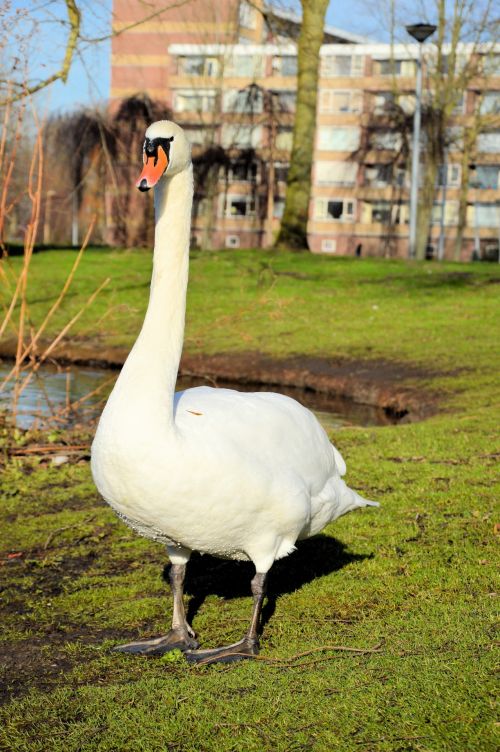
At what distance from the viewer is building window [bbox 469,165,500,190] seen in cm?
6744

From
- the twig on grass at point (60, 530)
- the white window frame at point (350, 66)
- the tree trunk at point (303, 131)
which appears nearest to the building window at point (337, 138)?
the white window frame at point (350, 66)

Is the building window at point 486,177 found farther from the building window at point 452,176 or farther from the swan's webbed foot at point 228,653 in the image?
the swan's webbed foot at point 228,653

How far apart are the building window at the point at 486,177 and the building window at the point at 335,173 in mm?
7638

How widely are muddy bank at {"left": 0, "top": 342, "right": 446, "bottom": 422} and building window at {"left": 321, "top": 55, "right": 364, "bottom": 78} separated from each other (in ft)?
181

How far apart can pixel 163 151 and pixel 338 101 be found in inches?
2721

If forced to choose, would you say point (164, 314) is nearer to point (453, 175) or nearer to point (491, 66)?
point (491, 66)

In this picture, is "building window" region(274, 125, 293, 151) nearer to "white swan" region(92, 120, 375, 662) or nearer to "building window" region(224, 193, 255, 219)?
"building window" region(224, 193, 255, 219)

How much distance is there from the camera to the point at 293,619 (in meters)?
5.30

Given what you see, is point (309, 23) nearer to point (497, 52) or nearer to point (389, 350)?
point (389, 350)

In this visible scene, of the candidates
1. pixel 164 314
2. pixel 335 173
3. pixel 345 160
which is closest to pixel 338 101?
pixel 335 173

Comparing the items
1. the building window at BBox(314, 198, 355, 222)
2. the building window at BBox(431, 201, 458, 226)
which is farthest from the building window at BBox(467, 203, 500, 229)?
the building window at BBox(314, 198, 355, 222)

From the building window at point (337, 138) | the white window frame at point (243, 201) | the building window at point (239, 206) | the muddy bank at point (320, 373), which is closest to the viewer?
the muddy bank at point (320, 373)

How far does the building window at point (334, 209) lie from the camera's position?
7012cm

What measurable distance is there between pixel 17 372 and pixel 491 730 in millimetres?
6339
